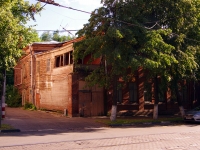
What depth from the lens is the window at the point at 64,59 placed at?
80.8 feet

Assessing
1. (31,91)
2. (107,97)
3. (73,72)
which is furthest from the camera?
(31,91)

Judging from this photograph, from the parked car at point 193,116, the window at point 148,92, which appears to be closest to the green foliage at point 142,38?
the window at point 148,92

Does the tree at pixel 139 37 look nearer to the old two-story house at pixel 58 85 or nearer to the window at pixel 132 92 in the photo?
the old two-story house at pixel 58 85

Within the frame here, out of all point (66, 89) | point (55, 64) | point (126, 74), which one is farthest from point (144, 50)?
point (55, 64)

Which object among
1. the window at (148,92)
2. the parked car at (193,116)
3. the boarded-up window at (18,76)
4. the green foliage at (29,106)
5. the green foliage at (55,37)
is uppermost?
the green foliage at (55,37)

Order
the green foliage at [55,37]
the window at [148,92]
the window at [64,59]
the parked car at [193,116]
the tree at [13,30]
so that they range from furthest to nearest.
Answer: the green foliage at [55,37], the window at [148,92], the window at [64,59], the parked car at [193,116], the tree at [13,30]

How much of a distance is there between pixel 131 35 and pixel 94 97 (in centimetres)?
776

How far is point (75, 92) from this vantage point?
76.9 ft

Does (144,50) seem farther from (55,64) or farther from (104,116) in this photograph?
(55,64)

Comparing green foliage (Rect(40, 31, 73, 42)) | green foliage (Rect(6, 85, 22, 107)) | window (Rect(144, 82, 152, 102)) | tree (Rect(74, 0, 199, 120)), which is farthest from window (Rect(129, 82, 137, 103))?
green foliage (Rect(40, 31, 73, 42))

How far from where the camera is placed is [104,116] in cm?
2458

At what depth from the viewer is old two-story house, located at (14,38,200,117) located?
2361 cm

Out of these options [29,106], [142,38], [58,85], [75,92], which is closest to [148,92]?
[75,92]

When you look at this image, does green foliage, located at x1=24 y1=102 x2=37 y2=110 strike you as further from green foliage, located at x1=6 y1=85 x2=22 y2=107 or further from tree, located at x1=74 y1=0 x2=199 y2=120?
tree, located at x1=74 y1=0 x2=199 y2=120
